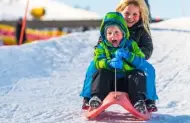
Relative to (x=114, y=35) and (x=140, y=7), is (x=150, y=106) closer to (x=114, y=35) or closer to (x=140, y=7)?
(x=114, y=35)

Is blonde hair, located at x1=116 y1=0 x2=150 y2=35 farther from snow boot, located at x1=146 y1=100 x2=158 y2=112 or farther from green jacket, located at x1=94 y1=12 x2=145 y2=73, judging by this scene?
snow boot, located at x1=146 y1=100 x2=158 y2=112

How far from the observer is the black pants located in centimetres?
410

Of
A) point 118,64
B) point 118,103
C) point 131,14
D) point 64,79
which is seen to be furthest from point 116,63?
point 64,79

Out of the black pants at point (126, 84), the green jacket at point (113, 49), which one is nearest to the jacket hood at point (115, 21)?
the green jacket at point (113, 49)

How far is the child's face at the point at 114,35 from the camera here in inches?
165

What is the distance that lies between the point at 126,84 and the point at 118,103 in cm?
29

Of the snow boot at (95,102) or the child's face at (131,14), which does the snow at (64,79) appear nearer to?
the snow boot at (95,102)

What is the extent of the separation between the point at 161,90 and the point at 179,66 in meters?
1.54

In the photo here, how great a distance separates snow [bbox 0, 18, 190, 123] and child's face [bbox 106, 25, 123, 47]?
0.58 meters

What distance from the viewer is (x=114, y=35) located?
418 centimetres

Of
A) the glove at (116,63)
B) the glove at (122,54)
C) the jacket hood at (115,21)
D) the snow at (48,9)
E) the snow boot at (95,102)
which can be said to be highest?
the snow at (48,9)

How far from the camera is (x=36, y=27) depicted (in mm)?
27469

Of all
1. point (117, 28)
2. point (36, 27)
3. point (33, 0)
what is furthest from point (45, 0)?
point (117, 28)

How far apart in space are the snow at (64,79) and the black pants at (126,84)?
20 cm
